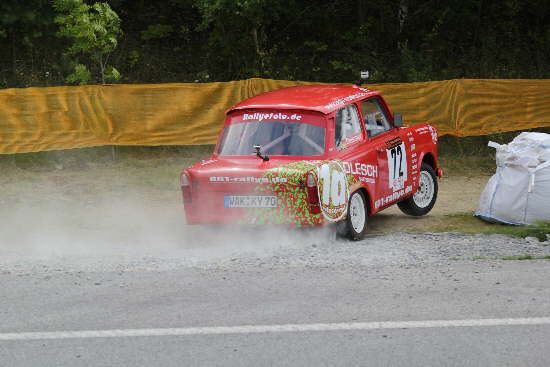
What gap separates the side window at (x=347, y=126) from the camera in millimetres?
9508

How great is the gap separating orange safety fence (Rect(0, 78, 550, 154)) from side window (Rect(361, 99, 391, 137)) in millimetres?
6267

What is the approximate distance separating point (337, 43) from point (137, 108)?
1022 centimetres

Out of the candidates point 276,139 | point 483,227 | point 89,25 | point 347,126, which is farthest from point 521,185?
point 89,25

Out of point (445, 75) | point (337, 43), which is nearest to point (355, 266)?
point (445, 75)

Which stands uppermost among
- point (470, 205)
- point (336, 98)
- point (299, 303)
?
point (336, 98)

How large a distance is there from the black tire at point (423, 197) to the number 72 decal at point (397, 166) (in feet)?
2.19

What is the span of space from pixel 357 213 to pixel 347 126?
99 centimetres

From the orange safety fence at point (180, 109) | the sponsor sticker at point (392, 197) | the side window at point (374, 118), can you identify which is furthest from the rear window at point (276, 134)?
the orange safety fence at point (180, 109)

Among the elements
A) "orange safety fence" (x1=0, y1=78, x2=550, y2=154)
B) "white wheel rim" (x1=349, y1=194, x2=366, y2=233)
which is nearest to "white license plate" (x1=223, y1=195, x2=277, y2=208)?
"white wheel rim" (x1=349, y1=194, x2=366, y2=233)

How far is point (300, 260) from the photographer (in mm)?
8227

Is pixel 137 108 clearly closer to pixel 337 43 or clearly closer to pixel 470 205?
pixel 470 205

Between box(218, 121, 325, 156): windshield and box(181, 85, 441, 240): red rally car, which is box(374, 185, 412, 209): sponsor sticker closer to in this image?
box(181, 85, 441, 240): red rally car

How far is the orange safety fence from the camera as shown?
15.9 meters

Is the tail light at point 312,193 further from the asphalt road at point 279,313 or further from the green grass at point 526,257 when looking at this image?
the green grass at point 526,257
